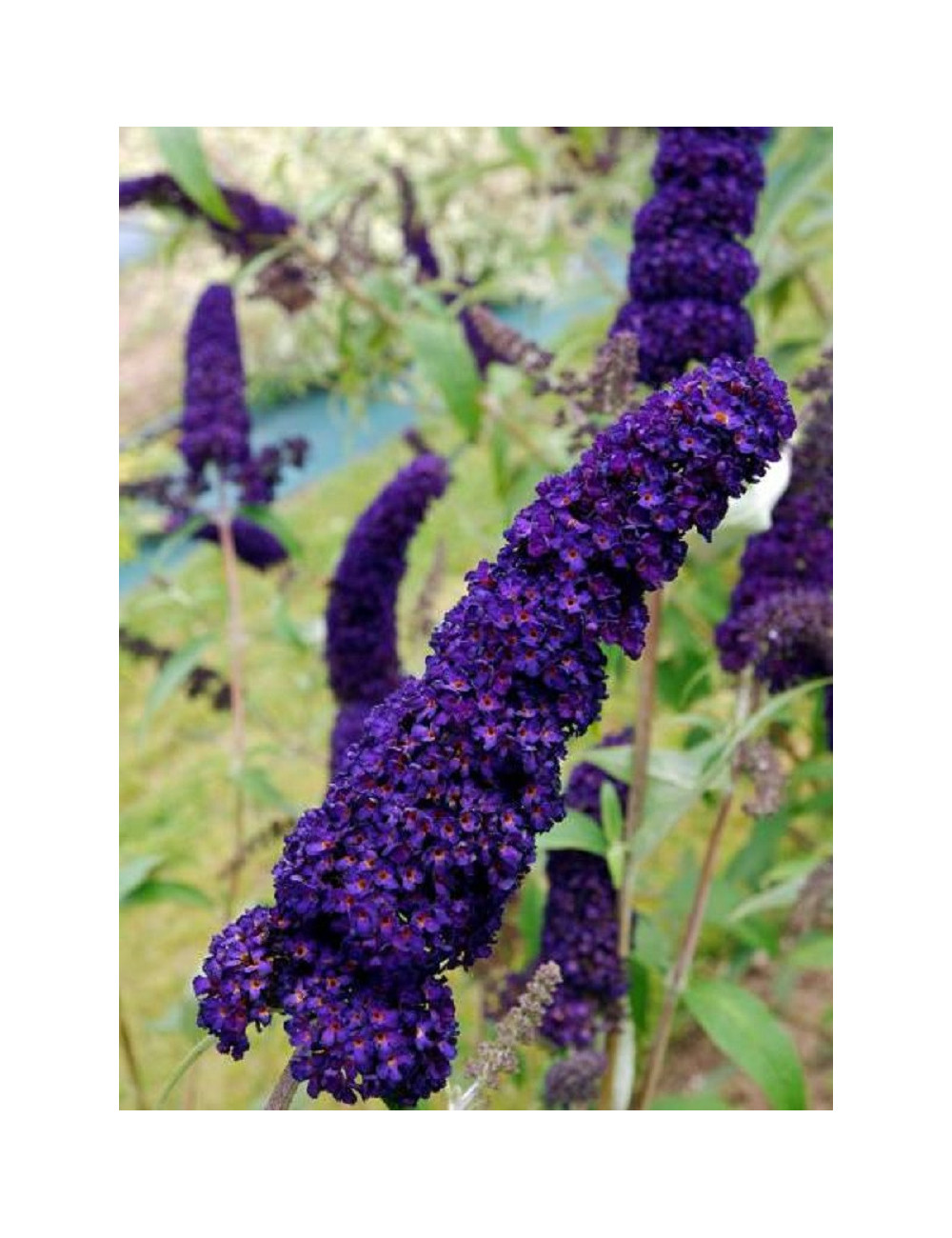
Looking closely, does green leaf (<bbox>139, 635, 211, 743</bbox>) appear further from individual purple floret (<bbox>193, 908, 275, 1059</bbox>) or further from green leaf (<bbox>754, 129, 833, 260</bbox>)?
individual purple floret (<bbox>193, 908, 275, 1059</bbox>)

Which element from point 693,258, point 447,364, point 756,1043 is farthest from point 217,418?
point 756,1043

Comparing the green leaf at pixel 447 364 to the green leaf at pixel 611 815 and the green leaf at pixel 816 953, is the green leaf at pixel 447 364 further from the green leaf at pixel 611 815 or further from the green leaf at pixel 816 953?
the green leaf at pixel 816 953

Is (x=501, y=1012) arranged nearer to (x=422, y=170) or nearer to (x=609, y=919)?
(x=609, y=919)

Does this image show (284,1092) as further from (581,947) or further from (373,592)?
(373,592)

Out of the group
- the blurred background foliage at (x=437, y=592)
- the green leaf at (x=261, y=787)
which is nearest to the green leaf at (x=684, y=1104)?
the blurred background foliage at (x=437, y=592)

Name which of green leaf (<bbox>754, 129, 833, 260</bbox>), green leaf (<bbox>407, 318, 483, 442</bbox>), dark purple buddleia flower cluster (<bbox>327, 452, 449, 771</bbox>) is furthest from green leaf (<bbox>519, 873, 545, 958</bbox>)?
green leaf (<bbox>754, 129, 833, 260</bbox>)

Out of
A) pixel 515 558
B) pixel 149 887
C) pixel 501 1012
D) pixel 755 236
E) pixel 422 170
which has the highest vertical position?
pixel 422 170
